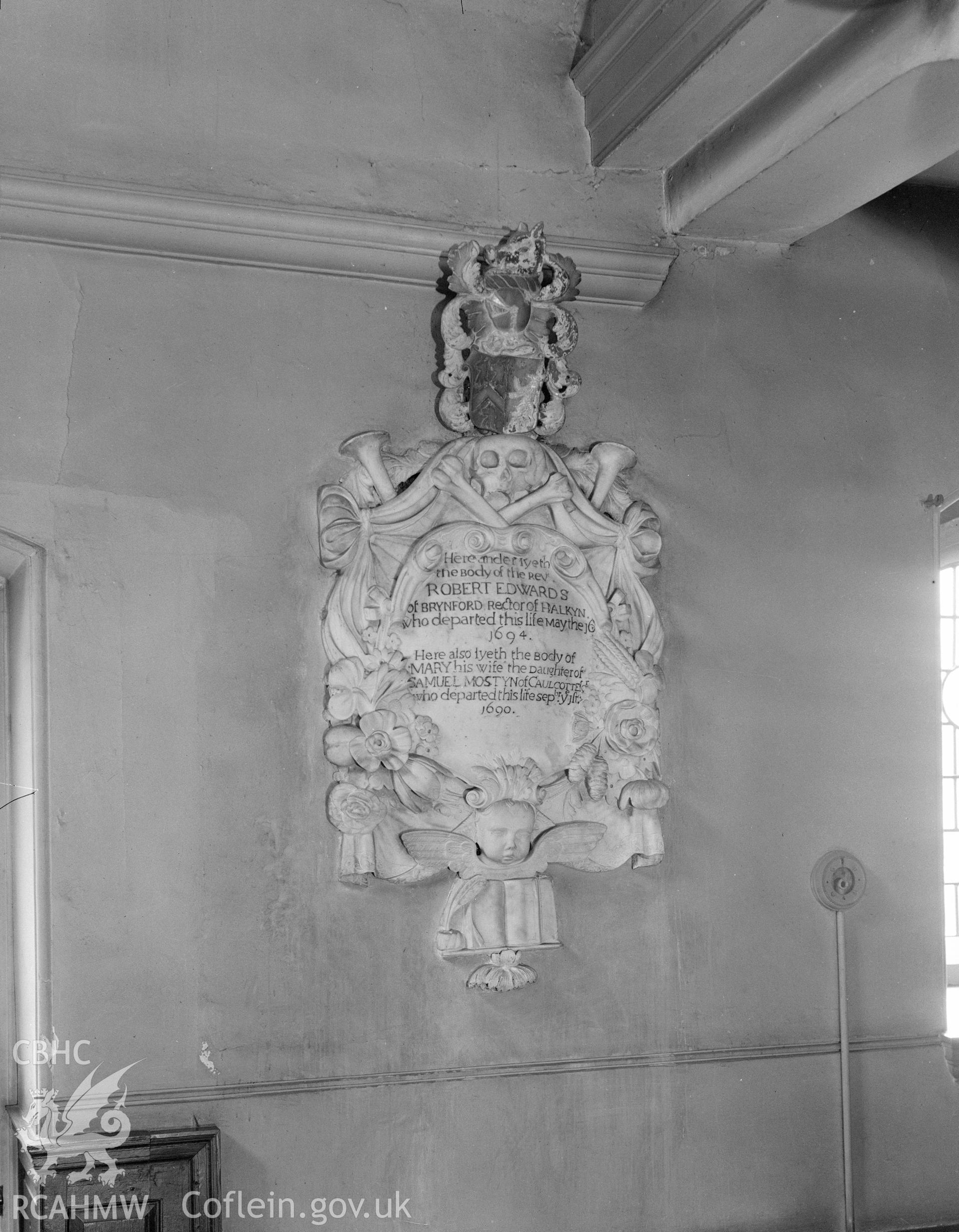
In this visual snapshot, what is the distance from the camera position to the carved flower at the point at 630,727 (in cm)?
418

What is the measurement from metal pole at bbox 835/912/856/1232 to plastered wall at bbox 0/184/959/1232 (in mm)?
62

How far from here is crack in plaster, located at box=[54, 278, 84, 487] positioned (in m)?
3.82

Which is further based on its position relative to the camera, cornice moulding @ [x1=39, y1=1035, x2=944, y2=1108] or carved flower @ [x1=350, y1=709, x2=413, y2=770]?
carved flower @ [x1=350, y1=709, x2=413, y2=770]

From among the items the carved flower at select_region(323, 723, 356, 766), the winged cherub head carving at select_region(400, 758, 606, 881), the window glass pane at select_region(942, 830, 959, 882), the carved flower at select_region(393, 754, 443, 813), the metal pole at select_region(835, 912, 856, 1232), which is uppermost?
the carved flower at select_region(323, 723, 356, 766)

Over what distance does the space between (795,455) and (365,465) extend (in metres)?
1.51

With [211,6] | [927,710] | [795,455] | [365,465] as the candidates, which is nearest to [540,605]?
[365,465]

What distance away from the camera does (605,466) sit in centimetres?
432

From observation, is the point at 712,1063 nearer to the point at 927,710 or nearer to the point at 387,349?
the point at 927,710

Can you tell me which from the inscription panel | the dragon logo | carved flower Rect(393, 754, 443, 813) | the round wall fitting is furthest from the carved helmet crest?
the dragon logo

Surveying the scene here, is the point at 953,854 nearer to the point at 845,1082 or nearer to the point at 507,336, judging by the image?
the point at 845,1082

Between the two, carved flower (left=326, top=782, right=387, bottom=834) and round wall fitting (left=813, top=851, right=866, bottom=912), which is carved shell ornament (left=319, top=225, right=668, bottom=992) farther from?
round wall fitting (left=813, top=851, right=866, bottom=912)

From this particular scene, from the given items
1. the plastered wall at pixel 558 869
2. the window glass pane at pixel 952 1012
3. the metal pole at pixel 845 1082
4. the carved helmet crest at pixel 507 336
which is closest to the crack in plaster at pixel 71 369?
the plastered wall at pixel 558 869

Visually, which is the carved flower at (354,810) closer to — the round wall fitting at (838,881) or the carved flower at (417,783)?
the carved flower at (417,783)

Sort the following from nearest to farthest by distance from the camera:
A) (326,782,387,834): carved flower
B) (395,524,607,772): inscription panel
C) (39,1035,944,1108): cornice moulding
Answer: (39,1035,944,1108): cornice moulding, (326,782,387,834): carved flower, (395,524,607,772): inscription panel
